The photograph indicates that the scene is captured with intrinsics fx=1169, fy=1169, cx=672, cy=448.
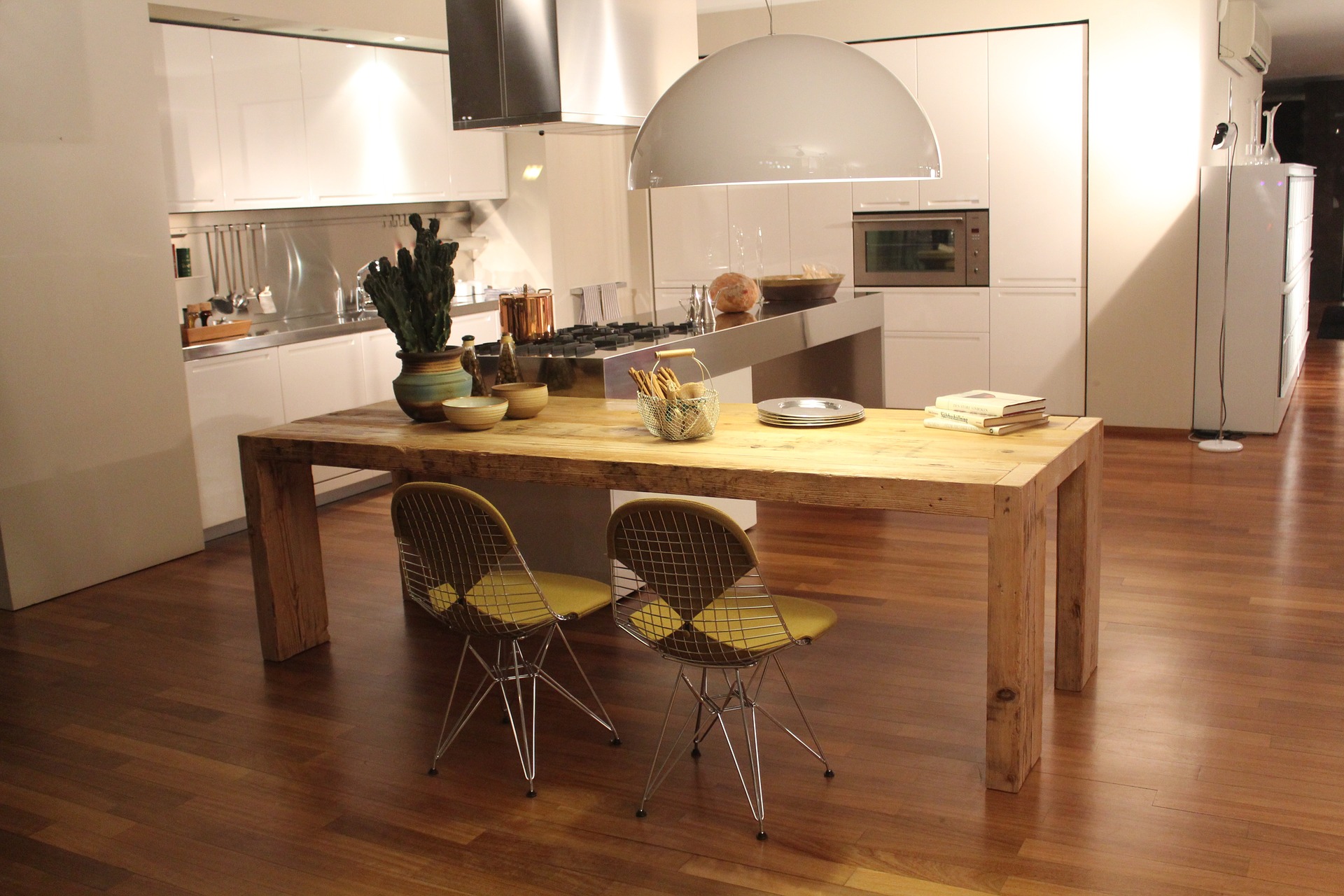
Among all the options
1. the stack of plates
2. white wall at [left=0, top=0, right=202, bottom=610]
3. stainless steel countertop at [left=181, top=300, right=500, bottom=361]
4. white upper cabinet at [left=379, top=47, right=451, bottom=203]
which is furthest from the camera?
white upper cabinet at [left=379, top=47, right=451, bottom=203]

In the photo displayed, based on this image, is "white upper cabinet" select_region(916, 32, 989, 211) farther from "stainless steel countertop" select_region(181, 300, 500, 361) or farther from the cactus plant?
the cactus plant

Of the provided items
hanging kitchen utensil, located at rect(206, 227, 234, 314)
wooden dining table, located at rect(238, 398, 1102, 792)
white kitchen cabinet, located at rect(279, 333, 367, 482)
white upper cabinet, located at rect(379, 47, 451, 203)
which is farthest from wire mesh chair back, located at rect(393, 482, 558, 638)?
white upper cabinet, located at rect(379, 47, 451, 203)

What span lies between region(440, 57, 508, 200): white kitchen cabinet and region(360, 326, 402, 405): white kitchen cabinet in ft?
3.76

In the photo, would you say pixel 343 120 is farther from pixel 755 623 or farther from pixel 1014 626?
pixel 1014 626

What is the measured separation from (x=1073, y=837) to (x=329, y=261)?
545 cm

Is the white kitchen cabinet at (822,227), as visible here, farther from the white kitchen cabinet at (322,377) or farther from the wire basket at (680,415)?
the wire basket at (680,415)

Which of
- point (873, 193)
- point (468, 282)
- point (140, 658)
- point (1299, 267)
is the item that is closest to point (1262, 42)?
point (1299, 267)

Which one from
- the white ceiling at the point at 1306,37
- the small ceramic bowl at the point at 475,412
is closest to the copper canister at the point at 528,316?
the small ceramic bowl at the point at 475,412

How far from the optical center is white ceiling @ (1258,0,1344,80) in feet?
27.1

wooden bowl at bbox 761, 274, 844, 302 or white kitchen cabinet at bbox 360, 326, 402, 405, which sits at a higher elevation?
wooden bowl at bbox 761, 274, 844, 302

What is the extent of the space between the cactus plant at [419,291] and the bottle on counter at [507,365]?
21 cm

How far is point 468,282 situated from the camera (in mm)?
7688

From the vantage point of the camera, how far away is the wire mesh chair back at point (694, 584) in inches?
106

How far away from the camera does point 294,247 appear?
6.61 metres
